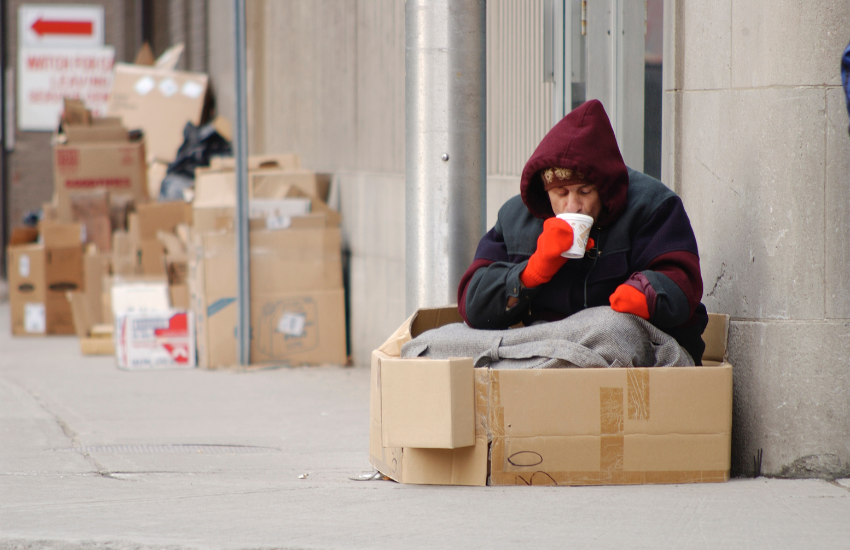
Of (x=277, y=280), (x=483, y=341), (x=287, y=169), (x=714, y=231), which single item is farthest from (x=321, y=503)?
(x=287, y=169)

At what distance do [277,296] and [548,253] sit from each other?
3.87 metres

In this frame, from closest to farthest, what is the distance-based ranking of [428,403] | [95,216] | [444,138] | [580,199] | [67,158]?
[428,403] → [580,199] → [444,138] → [95,216] → [67,158]

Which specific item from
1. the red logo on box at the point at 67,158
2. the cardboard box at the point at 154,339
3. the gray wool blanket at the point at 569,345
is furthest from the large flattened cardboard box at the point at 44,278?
the gray wool blanket at the point at 569,345

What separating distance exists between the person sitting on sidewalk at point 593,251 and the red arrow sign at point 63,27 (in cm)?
1170

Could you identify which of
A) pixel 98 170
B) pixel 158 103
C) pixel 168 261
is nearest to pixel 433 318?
pixel 168 261

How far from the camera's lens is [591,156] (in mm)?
3148

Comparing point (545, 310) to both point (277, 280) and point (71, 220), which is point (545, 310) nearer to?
point (277, 280)

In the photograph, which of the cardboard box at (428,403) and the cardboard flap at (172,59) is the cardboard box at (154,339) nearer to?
the cardboard box at (428,403)

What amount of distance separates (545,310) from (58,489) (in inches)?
63.2

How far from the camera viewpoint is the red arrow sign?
13.5 m

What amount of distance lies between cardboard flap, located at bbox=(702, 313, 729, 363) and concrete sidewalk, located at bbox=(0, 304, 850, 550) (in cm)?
45

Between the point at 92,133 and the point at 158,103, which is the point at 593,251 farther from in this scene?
the point at 158,103

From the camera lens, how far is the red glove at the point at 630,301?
3055mm

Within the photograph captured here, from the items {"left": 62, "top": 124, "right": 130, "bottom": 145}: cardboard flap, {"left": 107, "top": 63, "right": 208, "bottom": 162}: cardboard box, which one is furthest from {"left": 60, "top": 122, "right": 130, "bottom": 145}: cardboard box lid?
{"left": 107, "top": 63, "right": 208, "bottom": 162}: cardboard box
